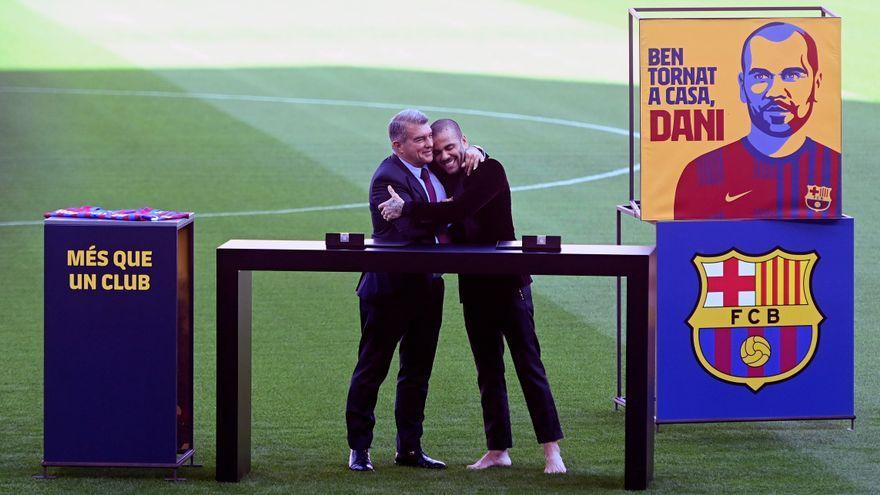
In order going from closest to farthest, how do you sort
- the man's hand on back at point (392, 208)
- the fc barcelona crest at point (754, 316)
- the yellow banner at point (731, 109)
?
the man's hand on back at point (392, 208)
the yellow banner at point (731, 109)
the fc barcelona crest at point (754, 316)

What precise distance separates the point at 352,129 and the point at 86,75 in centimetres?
838

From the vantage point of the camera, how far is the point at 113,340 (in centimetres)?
835

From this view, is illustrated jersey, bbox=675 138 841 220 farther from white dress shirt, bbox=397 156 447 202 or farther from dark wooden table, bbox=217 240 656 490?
white dress shirt, bbox=397 156 447 202

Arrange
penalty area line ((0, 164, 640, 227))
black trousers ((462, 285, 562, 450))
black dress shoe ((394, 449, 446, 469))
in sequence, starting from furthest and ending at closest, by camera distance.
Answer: penalty area line ((0, 164, 640, 227)) < black dress shoe ((394, 449, 446, 469)) < black trousers ((462, 285, 562, 450))

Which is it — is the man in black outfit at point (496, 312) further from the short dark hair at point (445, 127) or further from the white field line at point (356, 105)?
the white field line at point (356, 105)

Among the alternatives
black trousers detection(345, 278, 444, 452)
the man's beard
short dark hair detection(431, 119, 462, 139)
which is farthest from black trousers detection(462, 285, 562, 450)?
the man's beard

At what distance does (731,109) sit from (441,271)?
2.26m

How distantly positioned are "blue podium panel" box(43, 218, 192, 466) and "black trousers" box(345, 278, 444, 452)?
947mm

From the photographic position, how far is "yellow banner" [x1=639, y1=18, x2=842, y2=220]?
9344mm

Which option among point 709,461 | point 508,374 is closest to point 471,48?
point 508,374

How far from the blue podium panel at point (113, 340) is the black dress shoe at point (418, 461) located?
47.6 inches

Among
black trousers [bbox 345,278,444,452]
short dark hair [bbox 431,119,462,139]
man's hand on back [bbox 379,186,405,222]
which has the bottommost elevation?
black trousers [bbox 345,278,444,452]

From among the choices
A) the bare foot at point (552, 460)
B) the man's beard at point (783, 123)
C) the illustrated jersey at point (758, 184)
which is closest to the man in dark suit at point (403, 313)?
the bare foot at point (552, 460)

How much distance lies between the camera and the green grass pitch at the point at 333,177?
893cm
